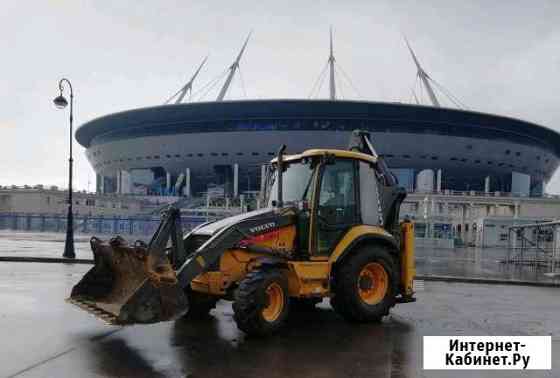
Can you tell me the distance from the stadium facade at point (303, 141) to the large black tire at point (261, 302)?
71234 mm

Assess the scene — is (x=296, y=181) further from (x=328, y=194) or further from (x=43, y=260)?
(x=43, y=260)

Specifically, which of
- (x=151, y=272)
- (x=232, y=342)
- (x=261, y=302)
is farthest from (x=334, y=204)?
(x=151, y=272)

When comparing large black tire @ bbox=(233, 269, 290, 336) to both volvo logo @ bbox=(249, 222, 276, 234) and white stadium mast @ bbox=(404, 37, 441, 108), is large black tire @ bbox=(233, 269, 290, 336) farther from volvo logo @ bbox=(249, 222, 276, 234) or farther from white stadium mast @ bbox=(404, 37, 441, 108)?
white stadium mast @ bbox=(404, 37, 441, 108)

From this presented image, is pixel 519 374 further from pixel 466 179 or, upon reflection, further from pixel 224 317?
pixel 466 179

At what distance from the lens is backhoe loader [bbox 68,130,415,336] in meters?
6.57

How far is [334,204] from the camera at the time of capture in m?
7.97

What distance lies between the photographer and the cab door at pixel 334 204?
305 inches

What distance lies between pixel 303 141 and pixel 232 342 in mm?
73320

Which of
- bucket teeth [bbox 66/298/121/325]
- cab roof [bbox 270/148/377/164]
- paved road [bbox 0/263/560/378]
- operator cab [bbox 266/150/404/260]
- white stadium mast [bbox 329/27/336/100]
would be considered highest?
white stadium mast [bbox 329/27/336/100]

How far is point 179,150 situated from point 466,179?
52.1 metres

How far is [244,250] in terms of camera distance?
7371mm

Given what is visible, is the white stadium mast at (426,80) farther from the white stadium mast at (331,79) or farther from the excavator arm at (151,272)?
the excavator arm at (151,272)

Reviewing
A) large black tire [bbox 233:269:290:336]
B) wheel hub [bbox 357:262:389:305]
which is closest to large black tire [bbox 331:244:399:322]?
wheel hub [bbox 357:262:389:305]

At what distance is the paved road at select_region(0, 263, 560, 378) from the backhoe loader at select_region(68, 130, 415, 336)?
448 mm
